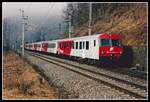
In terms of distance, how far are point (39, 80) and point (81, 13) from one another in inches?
2801

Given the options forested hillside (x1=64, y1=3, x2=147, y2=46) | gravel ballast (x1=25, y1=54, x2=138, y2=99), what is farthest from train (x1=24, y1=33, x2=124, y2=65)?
gravel ballast (x1=25, y1=54, x2=138, y2=99)

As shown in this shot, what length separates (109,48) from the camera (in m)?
28.6

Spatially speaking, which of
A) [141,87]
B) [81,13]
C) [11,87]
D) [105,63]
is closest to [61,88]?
[11,87]

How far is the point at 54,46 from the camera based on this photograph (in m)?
50.1

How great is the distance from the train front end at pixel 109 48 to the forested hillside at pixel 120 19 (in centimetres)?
615

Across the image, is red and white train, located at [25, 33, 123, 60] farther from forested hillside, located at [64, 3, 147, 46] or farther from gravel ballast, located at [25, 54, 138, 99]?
gravel ballast, located at [25, 54, 138, 99]

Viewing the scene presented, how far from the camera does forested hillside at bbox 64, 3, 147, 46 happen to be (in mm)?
38653

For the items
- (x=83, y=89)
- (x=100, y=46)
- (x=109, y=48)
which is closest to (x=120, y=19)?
(x=109, y=48)

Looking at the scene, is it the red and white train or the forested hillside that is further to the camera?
the forested hillside

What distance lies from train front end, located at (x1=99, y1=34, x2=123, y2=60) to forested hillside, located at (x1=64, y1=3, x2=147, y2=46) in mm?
6145

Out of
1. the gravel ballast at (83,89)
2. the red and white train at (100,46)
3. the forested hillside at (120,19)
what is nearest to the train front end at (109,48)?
the red and white train at (100,46)

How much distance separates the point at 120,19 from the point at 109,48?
2828 cm

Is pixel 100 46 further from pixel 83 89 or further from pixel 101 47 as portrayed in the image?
pixel 83 89

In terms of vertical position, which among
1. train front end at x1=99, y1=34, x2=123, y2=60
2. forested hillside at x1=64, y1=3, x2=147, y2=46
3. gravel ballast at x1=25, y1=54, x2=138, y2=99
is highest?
forested hillside at x1=64, y1=3, x2=147, y2=46
